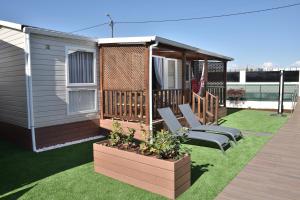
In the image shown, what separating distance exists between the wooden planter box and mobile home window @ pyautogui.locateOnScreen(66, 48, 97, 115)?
9.84ft

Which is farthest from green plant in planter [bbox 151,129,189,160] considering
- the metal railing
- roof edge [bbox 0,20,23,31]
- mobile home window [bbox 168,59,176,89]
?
the metal railing

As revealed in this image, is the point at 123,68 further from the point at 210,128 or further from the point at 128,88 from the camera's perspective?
the point at 210,128

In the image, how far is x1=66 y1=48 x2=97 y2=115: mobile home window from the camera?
6.88 metres

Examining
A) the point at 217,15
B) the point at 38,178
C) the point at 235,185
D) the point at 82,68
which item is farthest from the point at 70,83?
the point at 217,15

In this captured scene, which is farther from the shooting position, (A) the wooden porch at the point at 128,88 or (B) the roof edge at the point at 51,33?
(A) the wooden porch at the point at 128,88

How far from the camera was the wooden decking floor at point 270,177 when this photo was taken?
144 inches

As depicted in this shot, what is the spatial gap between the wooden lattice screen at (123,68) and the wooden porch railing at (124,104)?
0.20 m

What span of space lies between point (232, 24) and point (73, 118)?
19.1 m

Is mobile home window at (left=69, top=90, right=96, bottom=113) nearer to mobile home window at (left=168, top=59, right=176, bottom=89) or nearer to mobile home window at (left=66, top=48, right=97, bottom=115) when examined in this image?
mobile home window at (left=66, top=48, right=97, bottom=115)

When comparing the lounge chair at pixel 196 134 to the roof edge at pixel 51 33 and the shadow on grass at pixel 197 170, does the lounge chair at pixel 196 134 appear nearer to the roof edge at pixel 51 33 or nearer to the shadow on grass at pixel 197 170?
the shadow on grass at pixel 197 170

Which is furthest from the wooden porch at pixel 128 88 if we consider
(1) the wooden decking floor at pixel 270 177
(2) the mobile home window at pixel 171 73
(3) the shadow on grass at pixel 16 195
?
(2) the mobile home window at pixel 171 73

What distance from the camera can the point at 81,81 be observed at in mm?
7203

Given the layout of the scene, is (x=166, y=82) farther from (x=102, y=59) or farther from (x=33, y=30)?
(x=33, y=30)

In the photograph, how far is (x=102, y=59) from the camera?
7539 millimetres
